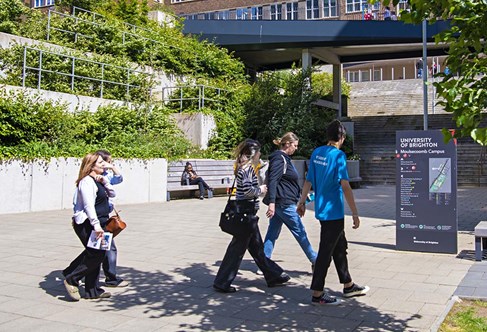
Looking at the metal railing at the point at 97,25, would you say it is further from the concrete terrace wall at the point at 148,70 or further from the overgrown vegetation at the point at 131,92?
the concrete terrace wall at the point at 148,70

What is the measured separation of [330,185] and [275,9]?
2114 inches

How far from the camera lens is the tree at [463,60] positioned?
3.34 metres

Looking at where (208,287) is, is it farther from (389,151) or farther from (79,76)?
(389,151)

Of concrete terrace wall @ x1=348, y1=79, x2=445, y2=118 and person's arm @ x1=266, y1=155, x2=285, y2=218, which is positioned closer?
person's arm @ x1=266, y1=155, x2=285, y2=218

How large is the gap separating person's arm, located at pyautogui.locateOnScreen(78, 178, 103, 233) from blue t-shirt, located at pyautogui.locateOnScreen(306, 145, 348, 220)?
234 centimetres

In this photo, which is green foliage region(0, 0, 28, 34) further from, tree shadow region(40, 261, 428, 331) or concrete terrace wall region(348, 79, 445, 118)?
concrete terrace wall region(348, 79, 445, 118)

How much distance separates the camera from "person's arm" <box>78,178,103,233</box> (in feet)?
17.6

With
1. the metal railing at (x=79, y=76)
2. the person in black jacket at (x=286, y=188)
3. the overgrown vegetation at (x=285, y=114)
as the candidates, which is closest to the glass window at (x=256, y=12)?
the overgrown vegetation at (x=285, y=114)

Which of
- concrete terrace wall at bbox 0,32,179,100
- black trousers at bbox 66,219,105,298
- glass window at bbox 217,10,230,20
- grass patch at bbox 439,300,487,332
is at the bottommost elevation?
grass patch at bbox 439,300,487,332

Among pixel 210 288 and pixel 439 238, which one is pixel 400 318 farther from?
pixel 439 238

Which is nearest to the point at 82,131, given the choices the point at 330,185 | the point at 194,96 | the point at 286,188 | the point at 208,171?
the point at 208,171

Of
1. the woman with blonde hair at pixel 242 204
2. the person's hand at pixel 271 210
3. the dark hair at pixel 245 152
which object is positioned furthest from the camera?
the person's hand at pixel 271 210

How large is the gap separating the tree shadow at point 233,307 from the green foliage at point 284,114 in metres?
16.2

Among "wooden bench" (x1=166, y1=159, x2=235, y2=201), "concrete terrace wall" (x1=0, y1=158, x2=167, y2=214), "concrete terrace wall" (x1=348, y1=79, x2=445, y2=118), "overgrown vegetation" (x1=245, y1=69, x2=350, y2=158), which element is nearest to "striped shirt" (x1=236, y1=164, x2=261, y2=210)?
"concrete terrace wall" (x1=0, y1=158, x2=167, y2=214)
